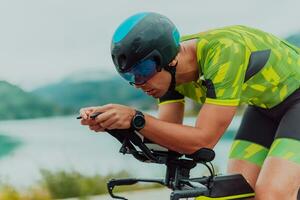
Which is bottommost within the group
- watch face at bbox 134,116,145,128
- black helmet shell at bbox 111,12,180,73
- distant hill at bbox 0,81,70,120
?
distant hill at bbox 0,81,70,120

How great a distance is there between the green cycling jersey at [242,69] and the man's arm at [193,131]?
0.13 ft

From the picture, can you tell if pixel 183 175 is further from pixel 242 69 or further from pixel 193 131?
pixel 242 69

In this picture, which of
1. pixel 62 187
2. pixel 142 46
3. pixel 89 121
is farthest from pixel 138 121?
pixel 62 187

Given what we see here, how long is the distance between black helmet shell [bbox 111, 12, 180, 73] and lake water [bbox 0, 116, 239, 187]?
9.14 feet

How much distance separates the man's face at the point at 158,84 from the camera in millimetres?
2387

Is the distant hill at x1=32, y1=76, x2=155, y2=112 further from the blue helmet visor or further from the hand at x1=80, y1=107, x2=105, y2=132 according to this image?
the hand at x1=80, y1=107, x2=105, y2=132

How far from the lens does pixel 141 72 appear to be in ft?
7.59

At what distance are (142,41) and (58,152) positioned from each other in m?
3.10

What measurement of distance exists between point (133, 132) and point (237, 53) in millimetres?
503

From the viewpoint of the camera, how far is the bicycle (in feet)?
7.44

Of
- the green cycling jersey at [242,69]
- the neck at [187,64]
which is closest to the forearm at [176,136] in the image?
the green cycling jersey at [242,69]

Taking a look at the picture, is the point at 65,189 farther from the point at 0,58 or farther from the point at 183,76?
the point at 183,76

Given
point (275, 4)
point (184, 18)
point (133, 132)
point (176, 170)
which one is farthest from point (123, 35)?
point (275, 4)

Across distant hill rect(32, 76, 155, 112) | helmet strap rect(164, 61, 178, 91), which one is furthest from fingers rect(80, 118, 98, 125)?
distant hill rect(32, 76, 155, 112)
